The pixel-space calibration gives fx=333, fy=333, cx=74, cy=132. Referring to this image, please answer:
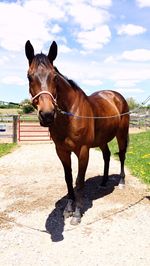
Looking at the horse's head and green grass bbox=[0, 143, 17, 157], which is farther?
green grass bbox=[0, 143, 17, 157]

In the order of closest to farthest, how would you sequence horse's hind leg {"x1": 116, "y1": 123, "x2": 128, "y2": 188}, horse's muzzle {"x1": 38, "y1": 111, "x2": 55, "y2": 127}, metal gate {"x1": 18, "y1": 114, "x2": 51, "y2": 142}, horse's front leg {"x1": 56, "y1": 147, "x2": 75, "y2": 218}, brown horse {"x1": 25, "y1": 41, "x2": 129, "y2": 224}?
horse's muzzle {"x1": 38, "y1": 111, "x2": 55, "y2": 127} → brown horse {"x1": 25, "y1": 41, "x2": 129, "y2": 224} → horse's front leg {"x1": 56, "y1": 147, "x2": 75, "y2": 218} → horse's hind leg {"x1": 116, "y1": 123, "x2": 128, "y2": 188} → metal gate {"x1": 18, "y1": 114, "x2": 51, "y2": 142}

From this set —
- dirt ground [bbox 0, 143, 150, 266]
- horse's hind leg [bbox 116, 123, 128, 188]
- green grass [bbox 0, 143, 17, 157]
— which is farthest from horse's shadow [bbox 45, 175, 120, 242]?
green grass [bbox 0, 143, 17, 157]

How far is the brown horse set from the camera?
12.3ft

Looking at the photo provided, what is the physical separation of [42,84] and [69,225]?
84.2 inches

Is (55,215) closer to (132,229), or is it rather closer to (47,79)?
(132,229)

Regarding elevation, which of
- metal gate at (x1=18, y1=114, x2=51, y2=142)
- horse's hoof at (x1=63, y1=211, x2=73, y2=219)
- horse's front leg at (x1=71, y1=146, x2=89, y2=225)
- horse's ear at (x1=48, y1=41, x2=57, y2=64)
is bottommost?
metal gate at (x1=18, y1=114, x2=51, y2=142)

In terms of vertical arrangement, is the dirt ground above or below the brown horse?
below

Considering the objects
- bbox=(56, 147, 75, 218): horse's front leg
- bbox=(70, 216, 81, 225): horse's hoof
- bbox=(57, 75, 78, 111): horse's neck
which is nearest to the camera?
bbox=(57, 75, 78, 111): horse's neck

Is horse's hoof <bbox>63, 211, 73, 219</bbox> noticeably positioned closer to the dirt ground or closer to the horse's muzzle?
the dirt ground

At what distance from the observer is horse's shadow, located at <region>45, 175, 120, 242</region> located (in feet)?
15.0

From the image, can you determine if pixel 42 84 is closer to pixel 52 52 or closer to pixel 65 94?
pixel 52 52

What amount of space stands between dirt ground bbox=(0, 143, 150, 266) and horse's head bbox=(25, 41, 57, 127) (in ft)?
5.08

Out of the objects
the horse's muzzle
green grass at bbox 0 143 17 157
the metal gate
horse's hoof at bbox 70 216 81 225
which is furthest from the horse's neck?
the metal gate

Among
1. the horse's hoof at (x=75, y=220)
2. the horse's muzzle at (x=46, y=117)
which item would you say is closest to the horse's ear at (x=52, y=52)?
the horse's muzzle at (x=46, y=117)
